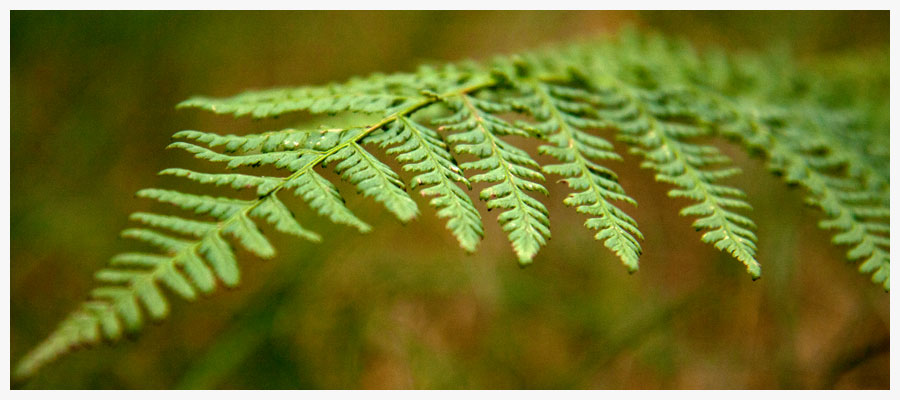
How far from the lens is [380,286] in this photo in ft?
7.98

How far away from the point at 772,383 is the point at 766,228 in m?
0.64

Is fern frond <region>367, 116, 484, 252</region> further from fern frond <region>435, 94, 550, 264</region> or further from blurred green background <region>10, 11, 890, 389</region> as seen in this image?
blurred green background <region>10, 11, 890, 389</region>

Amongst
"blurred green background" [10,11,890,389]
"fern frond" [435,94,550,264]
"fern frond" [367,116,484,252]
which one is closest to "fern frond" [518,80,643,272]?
"fern frond" [435,94,550,264]

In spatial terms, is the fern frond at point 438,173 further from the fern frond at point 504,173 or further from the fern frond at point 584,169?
the fern frond at point 584,169

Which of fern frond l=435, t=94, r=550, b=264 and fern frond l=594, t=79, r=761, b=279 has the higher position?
fern frond l=435, t=94, r=550, b=264

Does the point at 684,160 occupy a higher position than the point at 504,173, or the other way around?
the point at 504,173

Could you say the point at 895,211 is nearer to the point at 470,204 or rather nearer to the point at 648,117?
the point at 648,117

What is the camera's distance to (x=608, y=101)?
1438mm

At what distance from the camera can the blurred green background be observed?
6.95 ft

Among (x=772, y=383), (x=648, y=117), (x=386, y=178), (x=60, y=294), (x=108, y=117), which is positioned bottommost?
(x=772, y=383)

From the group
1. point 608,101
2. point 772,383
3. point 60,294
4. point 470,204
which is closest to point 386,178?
point 470,204

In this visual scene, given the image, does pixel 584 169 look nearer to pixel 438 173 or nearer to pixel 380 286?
pixel 438 173

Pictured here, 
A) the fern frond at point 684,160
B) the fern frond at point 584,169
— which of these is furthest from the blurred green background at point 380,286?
the fern frond at point 584,169

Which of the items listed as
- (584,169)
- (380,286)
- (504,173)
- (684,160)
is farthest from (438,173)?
(380,286)
